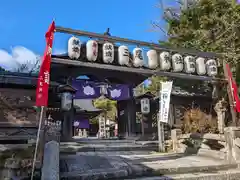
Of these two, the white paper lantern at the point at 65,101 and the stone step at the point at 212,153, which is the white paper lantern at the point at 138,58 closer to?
the stone step at the point at 212,153

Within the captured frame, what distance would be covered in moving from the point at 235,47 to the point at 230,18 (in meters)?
1.78

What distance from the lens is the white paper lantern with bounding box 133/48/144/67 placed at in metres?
8.20

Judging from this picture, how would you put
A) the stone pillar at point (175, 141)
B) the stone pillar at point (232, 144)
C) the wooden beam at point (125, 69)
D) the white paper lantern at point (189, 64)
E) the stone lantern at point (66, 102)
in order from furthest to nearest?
the stone lantern at point (66, 102) → the stone pillar at point (175, 141) → the white paper lantern at point (189, 64) → the stone pillar at point (232, 144) → the wooden beam at point (125, 69)

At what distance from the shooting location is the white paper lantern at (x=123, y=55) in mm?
7983

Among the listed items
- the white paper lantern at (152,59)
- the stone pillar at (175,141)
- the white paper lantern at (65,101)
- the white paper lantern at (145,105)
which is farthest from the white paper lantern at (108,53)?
the white paper lantern at (145,105)

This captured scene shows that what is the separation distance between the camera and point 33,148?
5363mm

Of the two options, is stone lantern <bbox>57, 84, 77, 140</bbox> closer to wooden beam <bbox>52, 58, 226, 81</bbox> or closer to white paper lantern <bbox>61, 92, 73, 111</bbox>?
white paper lantern <bbox>61, 92, 73, 111</bbox>

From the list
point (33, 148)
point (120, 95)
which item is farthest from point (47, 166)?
point (120, 95)

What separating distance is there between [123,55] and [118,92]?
7440 millimetres

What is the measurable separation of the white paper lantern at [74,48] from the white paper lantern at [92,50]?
31cm

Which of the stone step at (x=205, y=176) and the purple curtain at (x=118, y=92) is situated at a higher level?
the purple curtain at (x=118, y=92)

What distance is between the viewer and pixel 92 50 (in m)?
7.53

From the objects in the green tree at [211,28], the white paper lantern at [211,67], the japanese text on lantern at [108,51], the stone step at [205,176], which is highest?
the green tree at [211,28]

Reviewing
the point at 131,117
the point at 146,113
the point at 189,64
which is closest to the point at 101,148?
the point at 146,113
